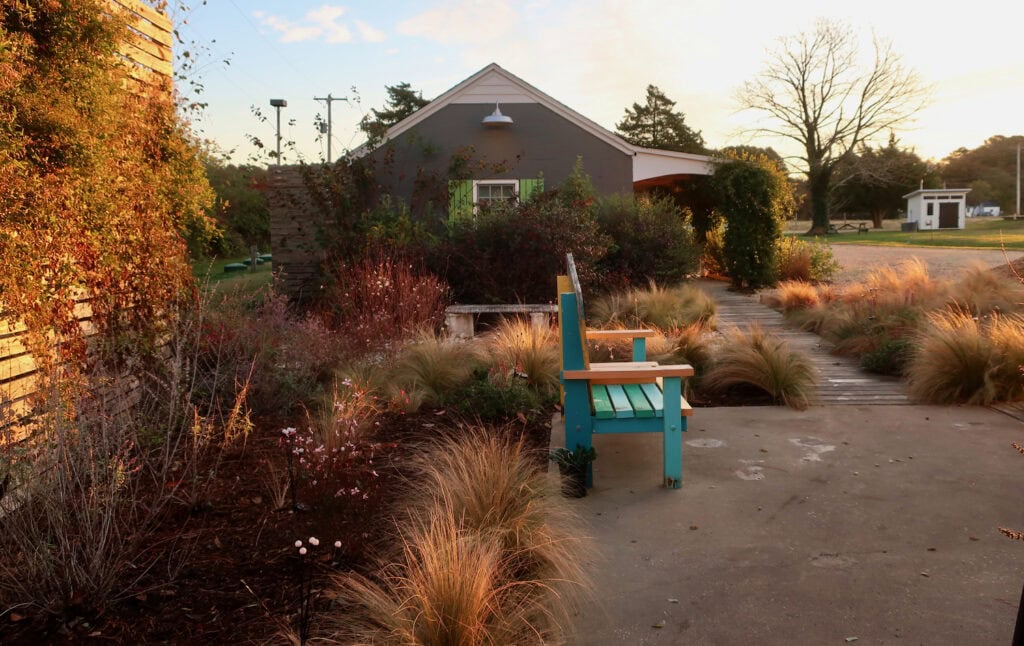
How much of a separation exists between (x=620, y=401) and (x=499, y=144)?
43.4 ft

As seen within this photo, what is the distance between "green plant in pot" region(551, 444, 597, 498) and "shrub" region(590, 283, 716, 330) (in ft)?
14.7

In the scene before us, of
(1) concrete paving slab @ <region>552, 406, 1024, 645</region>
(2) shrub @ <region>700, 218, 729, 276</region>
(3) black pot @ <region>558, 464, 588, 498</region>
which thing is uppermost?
(2) shrub @ <region>700, 218, 729, 276</region>

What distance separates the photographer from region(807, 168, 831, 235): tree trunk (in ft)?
137

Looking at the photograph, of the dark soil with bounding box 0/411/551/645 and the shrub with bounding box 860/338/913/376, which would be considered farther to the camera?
the shrub with bounding box 860/338/913/376

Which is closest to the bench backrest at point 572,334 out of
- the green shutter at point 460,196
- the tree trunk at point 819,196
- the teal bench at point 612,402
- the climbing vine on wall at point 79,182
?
the teal bench at point 612,402

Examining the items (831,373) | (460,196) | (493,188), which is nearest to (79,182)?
(831,373)

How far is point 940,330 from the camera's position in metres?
6.98

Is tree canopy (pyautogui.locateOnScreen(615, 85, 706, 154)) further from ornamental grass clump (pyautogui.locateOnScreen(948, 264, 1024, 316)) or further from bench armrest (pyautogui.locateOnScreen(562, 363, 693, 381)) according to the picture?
bench armrest (pyautogui.locateOnScreen(562, 363, 693, 381))

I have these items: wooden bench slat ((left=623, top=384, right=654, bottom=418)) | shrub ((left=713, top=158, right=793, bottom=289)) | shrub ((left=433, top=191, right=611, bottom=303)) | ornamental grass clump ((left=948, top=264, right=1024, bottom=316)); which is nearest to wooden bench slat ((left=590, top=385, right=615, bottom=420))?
wooden bench slat ((left=623, top=384, right=654, bottom=418))

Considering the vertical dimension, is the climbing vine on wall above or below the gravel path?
above

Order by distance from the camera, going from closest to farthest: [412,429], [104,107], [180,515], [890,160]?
[180,515], [104,107], [412,429], [890,160]

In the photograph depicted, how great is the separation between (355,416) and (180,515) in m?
1.42

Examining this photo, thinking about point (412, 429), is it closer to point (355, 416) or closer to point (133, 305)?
point (355, 416)

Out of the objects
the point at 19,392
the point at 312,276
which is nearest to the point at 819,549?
the point at 19,392
